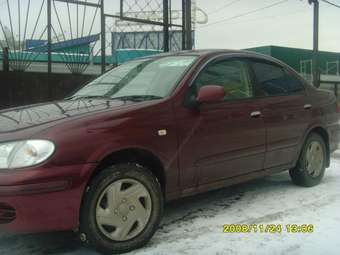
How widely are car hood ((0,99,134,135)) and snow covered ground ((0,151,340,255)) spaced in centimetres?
77

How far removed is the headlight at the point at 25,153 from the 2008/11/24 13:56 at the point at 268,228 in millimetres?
1712

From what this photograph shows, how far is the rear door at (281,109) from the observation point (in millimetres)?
5172

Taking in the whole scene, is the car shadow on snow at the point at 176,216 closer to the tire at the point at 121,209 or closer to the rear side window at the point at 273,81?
the tire at the point at 121,209

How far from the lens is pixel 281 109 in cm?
533

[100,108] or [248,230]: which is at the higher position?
[100,108]

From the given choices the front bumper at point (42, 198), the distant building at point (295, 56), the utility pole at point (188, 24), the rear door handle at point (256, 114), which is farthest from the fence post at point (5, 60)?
the distant building at point (295, 56)

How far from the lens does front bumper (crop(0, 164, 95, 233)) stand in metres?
3.26

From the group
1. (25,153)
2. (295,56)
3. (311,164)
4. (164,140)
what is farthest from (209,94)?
(295,56)

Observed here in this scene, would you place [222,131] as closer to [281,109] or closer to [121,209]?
[281,109]

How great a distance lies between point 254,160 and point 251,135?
0.87 ft

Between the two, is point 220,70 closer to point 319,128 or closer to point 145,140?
point 145,140

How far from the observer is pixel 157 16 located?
13.2 m

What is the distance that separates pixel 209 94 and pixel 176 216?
1.22 metres

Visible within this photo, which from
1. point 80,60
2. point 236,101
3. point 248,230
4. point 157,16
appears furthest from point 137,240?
point 157,16
